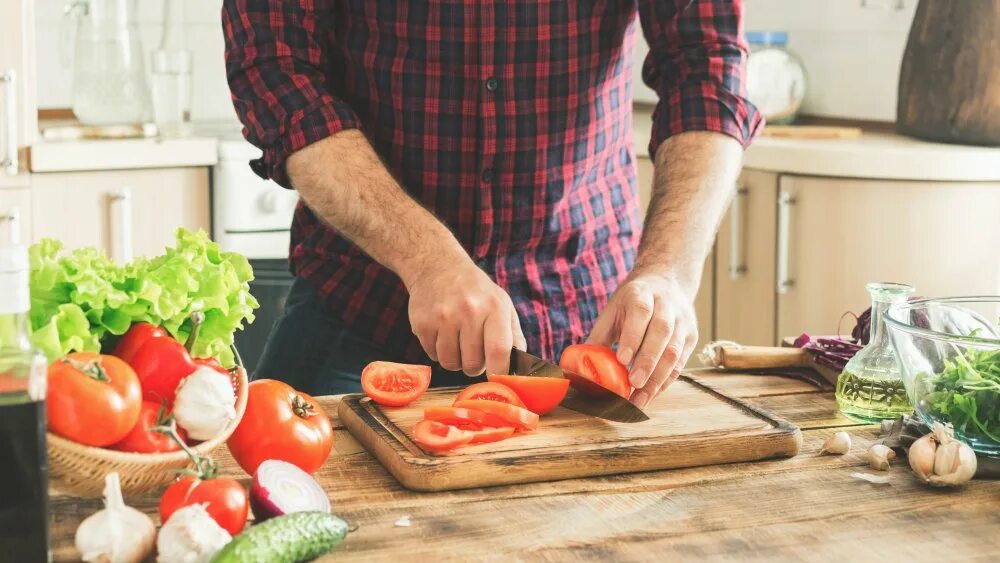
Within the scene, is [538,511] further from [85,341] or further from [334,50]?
[334,50]

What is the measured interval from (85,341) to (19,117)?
193cm

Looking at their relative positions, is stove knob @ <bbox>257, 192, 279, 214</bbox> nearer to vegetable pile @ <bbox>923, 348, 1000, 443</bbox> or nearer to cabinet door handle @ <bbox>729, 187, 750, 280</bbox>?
cabinet door handle @ <bbox>729, 187, 750, 280</bbox>

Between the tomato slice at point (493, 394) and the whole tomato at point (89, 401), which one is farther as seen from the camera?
the tomato slice at point (493, 394)

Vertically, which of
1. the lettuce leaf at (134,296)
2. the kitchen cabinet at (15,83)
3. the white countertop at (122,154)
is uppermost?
the kitchen cabinet at (15,83)

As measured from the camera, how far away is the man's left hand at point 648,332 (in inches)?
54.6

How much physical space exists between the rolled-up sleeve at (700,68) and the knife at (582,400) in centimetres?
51

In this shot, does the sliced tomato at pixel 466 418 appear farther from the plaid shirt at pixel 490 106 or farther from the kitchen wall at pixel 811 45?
the kitchen wall at pixel 811 45

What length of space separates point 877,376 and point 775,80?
2.01 meters

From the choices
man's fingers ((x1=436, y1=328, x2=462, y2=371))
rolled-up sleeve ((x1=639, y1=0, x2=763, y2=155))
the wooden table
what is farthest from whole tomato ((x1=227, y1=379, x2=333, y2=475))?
rolled-up sleeve ((x1=639, y1=0, x2=763, y2=155))

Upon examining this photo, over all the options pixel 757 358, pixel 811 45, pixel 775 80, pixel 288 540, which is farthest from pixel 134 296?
pixel 811 45

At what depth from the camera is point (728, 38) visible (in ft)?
5.92

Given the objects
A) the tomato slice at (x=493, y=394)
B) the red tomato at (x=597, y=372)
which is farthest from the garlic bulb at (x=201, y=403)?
the red tomato at (x=597, y=372)

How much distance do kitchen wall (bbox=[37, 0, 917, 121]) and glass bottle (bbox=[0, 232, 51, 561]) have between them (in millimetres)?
2628

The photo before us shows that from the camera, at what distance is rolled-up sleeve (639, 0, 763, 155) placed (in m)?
1.76
